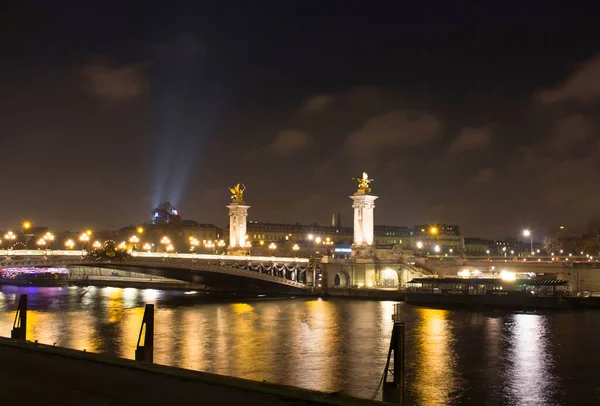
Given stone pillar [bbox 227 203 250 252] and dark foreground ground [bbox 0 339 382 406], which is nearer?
dark foreground ground [bbox 0 339 382 406]

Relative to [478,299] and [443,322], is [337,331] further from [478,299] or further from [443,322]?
[478,299]

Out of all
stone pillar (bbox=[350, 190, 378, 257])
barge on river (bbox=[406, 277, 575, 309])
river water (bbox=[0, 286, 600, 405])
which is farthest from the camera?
stone pillar (bbox=[350, 190, 378, 257])

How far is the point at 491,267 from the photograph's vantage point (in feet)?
282

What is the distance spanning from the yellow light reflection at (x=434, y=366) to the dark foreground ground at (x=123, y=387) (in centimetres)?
981

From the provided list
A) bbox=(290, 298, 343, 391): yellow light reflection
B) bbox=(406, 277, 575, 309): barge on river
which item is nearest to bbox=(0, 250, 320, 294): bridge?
bbox=(406, 277, 575, 309): barge on river

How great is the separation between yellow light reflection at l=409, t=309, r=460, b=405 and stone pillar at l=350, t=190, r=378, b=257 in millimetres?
32895

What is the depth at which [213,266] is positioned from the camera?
73312 mm

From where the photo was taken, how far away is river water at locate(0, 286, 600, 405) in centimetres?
2775

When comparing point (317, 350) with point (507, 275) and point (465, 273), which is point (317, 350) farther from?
point (465, 273)

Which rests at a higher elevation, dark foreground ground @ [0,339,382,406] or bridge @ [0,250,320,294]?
bridge @ [0,250,320,294]

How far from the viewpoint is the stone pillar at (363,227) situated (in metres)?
83.0

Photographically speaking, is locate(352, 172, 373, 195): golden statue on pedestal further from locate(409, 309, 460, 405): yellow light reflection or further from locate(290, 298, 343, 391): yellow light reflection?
locate(409, 309, 460, 405): yellow light reflection

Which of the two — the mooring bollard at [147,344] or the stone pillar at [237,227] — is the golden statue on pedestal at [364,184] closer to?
the stone pillar at [237,227]

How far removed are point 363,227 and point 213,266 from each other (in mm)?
20013
